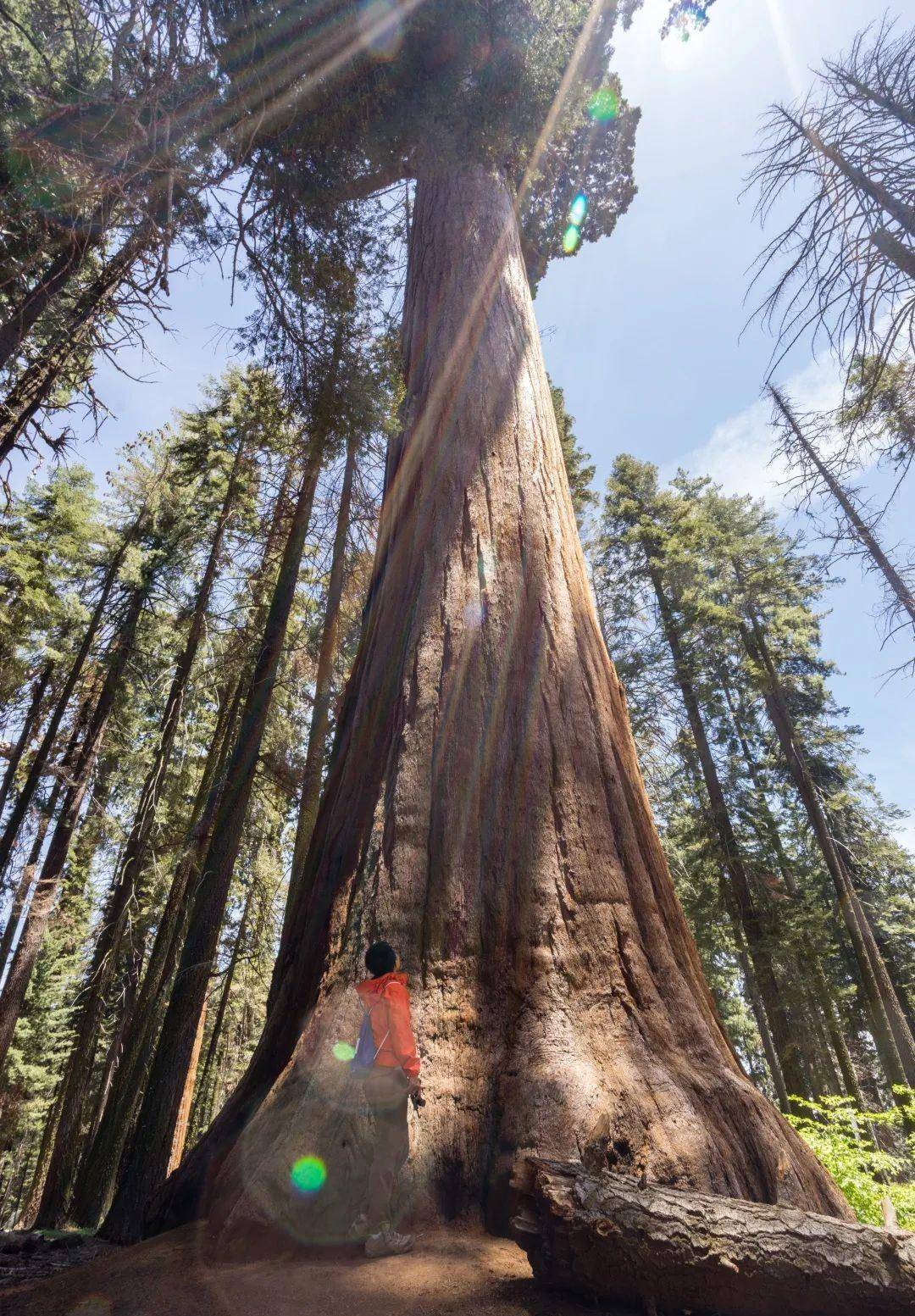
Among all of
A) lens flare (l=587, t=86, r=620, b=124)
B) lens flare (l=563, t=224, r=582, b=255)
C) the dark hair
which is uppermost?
lens flare (l=587, t=86, r=620, b=124)

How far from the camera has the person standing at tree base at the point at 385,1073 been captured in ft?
8.35

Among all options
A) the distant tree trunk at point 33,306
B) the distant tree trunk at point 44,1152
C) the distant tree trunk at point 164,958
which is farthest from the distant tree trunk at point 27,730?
the distant tree trunk at point 33,306

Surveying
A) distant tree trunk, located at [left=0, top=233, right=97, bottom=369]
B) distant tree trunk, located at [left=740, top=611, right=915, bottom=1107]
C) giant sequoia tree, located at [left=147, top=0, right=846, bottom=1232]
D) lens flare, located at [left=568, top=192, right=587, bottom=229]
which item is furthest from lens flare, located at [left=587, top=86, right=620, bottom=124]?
distant tree trunk, located at [left=740, top=611, right=915, bottom=1107]

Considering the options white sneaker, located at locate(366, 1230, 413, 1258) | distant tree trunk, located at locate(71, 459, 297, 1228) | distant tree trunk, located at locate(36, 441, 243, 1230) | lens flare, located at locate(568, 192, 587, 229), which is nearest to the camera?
white sneaker, located at locate(366, 1230, 413, 1258)

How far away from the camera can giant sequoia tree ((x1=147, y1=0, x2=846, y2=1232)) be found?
260cm

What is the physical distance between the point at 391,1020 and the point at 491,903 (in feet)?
2.14

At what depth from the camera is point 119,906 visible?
12.0 meters

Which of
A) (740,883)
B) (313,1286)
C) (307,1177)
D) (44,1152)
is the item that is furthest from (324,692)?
(44,1152)

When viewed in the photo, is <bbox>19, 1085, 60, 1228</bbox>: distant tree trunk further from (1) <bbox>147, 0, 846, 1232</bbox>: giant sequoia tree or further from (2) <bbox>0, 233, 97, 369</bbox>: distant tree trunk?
(1) <bbox>147, 0, 846, 1232</bbox>: giant sequoia tree

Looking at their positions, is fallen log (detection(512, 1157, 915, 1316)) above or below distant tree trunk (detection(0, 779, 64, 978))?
below

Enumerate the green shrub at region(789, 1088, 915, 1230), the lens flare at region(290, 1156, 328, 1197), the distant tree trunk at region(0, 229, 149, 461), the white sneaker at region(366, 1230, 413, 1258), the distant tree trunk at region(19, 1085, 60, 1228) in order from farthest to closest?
the distant tree trunk at region(19, 1085, 60, 1228) → the green shrub at region(789, 1088, 915, 1230) → the distant tree trunk at region(0, 229, 149, 461) → the lens flare at region(290, 1156, 328, 1197) → the white sneaker at region(366, 1230, 413, 1258)

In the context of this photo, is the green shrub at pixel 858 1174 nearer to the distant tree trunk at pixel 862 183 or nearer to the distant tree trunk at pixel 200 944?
the distant tree trunk at pixel 200 944

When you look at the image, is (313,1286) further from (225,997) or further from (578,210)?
(225,997)

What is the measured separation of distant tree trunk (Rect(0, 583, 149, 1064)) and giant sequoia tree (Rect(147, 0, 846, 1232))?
37.2 ft
